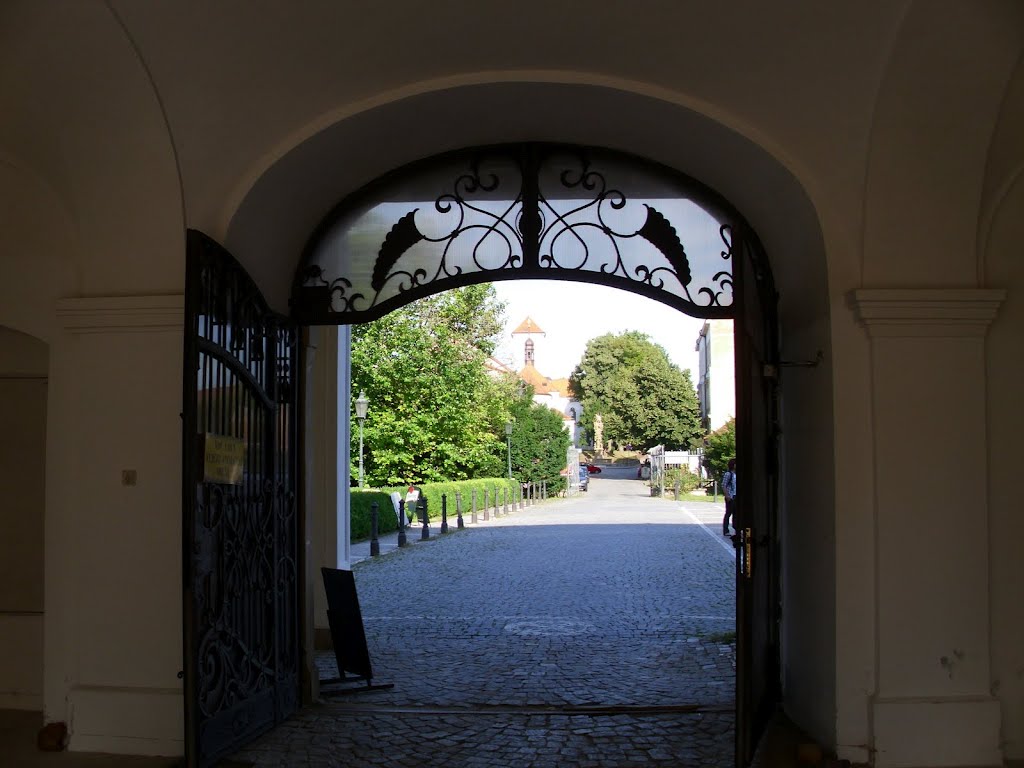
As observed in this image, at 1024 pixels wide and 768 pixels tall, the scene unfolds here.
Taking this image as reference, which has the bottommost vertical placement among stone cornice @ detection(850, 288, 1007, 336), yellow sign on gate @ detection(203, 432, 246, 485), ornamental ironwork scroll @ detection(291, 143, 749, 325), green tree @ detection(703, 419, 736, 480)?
green tree @ detection(703, 419, 736, 480)

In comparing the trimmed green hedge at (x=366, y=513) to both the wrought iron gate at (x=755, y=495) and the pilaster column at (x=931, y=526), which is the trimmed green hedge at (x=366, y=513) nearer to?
the wrought iron gate at (x=755, y=495)

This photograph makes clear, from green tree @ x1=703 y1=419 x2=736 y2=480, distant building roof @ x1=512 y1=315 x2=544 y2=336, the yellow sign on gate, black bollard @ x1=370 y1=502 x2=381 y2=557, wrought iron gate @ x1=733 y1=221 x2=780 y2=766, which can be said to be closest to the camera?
the yellow sign on gate

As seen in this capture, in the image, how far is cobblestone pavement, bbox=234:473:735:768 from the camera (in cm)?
586

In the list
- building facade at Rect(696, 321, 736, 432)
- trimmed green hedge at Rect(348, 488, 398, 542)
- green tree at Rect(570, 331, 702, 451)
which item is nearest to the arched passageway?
trimmed green hedge at Rect(348, 488, 398, 542)

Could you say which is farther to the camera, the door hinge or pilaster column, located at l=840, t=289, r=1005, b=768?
the door hinge

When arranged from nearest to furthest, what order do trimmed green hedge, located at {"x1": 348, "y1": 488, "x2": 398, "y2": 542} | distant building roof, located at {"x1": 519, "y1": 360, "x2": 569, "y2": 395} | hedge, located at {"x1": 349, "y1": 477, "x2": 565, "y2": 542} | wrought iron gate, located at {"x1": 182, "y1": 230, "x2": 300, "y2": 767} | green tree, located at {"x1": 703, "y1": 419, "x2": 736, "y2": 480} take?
wrought iron gate, located at {"x1": 182, "y1": 230, "x2": 300, "y2": 767} → trimmed green hedge, located at {"x1": 348, "y1": 488, "x2": 398, "y2": 542} → hedge, located at {"x1": 349, "y1": 477, "x2": 565, "y2": 542} → green tree, located at {"x1": 703, "y1": 419, "x2": 736, "y2": 480} → distant building roof, located at {"x1": 519, "y1": 360, "x2": 569, "y2": 395}

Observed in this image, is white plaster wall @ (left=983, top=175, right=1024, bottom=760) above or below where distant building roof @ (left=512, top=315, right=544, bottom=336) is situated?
below

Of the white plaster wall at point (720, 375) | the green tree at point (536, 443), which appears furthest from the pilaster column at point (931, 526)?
the white plaster wall at point (720, 375)

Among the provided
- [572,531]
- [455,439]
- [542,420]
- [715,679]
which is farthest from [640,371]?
[715,679]

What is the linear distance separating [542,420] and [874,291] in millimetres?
38015

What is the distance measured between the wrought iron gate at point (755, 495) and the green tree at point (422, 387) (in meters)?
22.0

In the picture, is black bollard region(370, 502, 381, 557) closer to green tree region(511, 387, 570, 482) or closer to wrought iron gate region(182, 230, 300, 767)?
wrought iron gate region(182, 230, 300, 767)

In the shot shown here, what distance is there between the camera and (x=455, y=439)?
30359mm

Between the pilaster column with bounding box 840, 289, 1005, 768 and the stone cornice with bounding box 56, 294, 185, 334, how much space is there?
12.4ft
